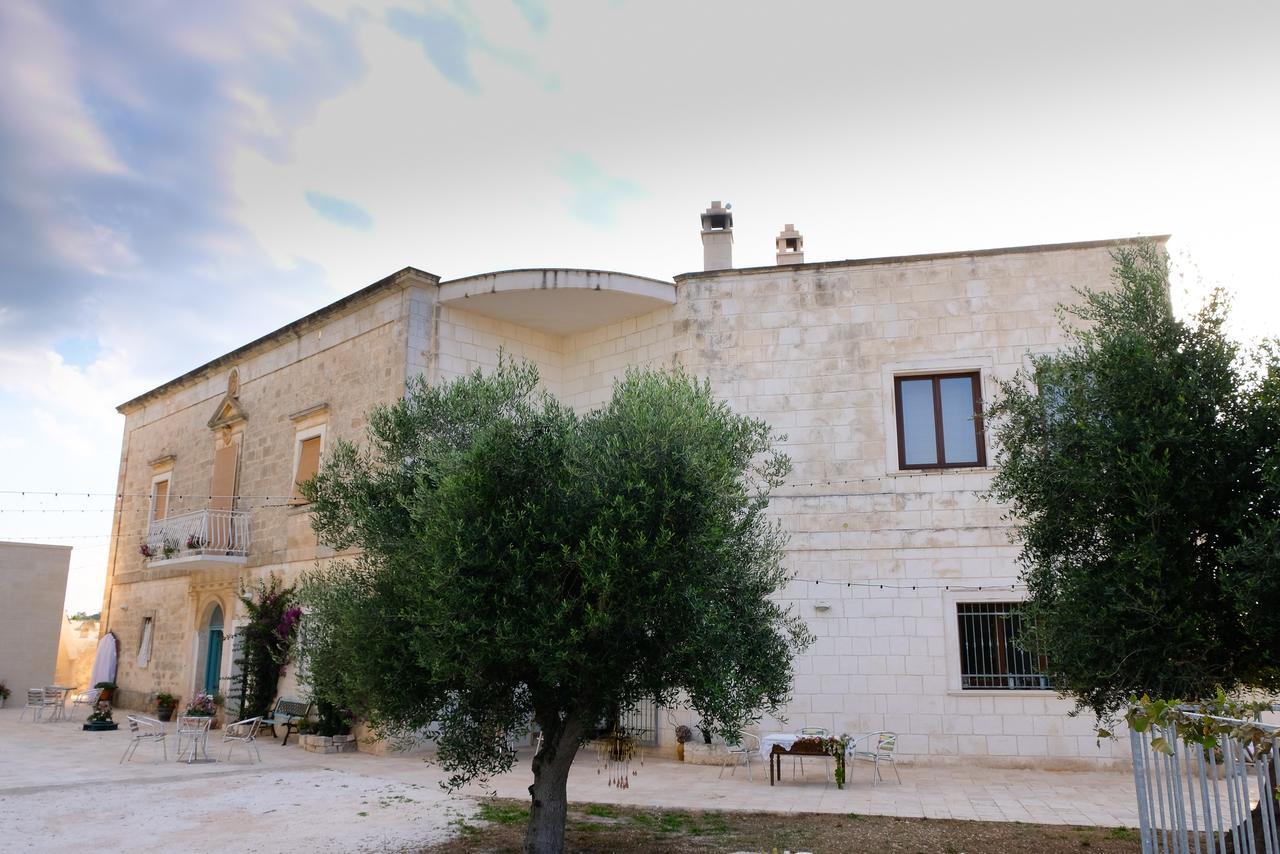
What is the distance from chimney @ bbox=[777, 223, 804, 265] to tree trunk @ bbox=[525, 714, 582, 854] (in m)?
9.68

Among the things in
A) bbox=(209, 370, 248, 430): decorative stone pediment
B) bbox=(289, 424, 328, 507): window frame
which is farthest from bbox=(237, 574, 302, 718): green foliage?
bbox=(209, 370, 248, 430): decorative stone pediment

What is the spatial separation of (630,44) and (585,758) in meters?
9.59

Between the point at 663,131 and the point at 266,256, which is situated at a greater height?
the point at 663,131

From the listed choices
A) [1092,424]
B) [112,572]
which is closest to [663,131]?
[1092,424]

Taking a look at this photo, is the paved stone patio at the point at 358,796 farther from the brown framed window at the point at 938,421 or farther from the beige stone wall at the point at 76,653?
the beige stone wall at the point at 76,653

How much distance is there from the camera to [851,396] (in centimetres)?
1257

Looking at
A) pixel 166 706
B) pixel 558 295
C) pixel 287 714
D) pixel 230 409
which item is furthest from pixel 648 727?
Result: pixel 230 409

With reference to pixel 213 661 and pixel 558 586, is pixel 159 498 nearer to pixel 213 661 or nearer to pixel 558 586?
pixel 213 661

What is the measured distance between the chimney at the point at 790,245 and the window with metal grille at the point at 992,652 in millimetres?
6026

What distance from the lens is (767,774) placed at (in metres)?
11.2

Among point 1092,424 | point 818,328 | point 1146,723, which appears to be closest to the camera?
point 1146,723

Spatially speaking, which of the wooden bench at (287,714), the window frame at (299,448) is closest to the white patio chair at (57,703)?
the wooden bench at (287,714)

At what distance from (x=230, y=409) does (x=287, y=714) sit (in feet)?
21.1

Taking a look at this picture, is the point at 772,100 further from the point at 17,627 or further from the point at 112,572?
the point at 17,627
